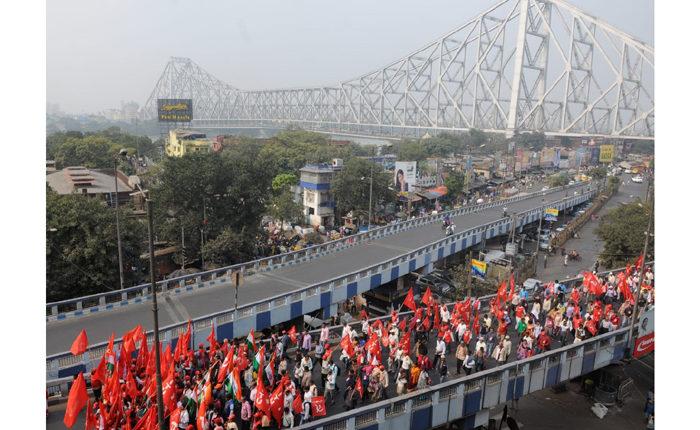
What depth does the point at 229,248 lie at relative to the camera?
2367 cm

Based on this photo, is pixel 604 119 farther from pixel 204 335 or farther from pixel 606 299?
pixel 204 335

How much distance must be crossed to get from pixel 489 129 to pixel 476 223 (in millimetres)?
90157

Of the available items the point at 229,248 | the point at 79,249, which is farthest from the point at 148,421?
the point at 229,248

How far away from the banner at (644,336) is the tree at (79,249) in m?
16.7

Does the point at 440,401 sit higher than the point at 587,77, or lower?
lower

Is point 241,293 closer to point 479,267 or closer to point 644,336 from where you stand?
point 479,267

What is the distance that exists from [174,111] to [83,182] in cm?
4311

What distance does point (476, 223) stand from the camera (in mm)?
32594

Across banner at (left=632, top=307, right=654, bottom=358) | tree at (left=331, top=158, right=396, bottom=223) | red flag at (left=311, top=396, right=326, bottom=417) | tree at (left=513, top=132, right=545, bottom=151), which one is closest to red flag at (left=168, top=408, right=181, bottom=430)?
red flag at (left=311, top=396, right=326, bottom=417)

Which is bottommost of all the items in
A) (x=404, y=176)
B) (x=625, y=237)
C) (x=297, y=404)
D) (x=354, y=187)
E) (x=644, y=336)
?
(x=644, y=336)

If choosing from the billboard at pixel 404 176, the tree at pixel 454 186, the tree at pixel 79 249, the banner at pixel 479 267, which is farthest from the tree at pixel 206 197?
the tree at pixel 454 186

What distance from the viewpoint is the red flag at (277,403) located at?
9.02 m

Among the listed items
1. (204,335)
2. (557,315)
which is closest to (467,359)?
(557,315)

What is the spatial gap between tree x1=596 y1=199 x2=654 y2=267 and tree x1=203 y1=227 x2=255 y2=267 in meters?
18.8
